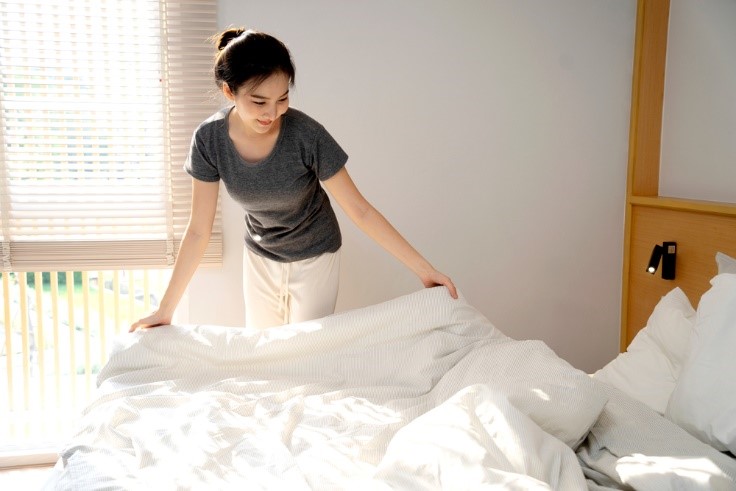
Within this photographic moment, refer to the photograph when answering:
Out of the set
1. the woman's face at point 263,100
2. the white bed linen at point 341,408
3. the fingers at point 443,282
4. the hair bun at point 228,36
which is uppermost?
the hair bun at point 228,36

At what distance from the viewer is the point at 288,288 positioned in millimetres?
2418

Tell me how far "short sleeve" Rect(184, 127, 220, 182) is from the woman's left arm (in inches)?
13.2

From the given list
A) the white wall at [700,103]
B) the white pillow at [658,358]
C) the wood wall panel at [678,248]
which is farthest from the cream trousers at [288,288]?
the white wall at [700,103]

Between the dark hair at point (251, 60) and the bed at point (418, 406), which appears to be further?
the dark hair at point (251, 60)

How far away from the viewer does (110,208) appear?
295 centimetres

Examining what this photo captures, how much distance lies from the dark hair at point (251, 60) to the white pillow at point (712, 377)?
122cm

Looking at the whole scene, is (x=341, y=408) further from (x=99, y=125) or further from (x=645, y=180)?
(x=645, y=180)

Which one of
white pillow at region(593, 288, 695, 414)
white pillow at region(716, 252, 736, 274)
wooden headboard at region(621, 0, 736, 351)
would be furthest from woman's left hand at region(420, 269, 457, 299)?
wooden headboard at region(621, 0, 736, 351)

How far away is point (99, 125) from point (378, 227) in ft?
4.26

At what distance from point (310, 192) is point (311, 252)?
186mm

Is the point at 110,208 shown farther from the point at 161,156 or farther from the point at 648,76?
the point at 648,76

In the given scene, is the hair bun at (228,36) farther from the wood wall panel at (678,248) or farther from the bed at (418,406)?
the wood wall panel at (678,248)

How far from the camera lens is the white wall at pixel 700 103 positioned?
2.71 m

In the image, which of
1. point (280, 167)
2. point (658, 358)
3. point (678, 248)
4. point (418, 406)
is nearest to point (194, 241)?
point (280, 167)
